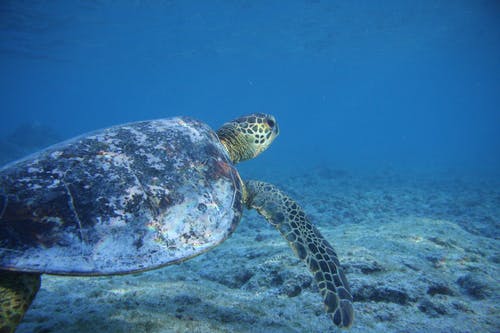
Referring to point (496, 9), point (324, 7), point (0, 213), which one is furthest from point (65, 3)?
point (496, 9)

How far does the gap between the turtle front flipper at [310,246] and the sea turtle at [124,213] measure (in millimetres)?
11

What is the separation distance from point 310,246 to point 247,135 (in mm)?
2541

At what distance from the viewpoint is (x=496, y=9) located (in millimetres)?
23516

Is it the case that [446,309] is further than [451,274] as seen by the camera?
No

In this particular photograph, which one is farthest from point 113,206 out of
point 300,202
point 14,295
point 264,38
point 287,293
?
point 264,38

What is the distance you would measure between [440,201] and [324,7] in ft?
69.9

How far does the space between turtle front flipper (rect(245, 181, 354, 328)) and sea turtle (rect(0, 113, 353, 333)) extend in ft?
0.04

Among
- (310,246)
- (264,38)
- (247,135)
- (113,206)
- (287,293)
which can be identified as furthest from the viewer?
(264,38)

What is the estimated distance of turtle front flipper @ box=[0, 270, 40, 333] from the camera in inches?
70.6

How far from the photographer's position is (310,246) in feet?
9.25

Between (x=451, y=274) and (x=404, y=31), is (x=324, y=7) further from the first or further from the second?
(x=451, y=274)

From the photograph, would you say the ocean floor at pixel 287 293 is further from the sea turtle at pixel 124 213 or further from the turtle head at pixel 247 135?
the turtle head at pixel 247 135

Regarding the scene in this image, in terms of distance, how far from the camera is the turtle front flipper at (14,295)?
1793mm

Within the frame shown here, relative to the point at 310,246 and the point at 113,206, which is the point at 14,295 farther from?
the point at 310,246
